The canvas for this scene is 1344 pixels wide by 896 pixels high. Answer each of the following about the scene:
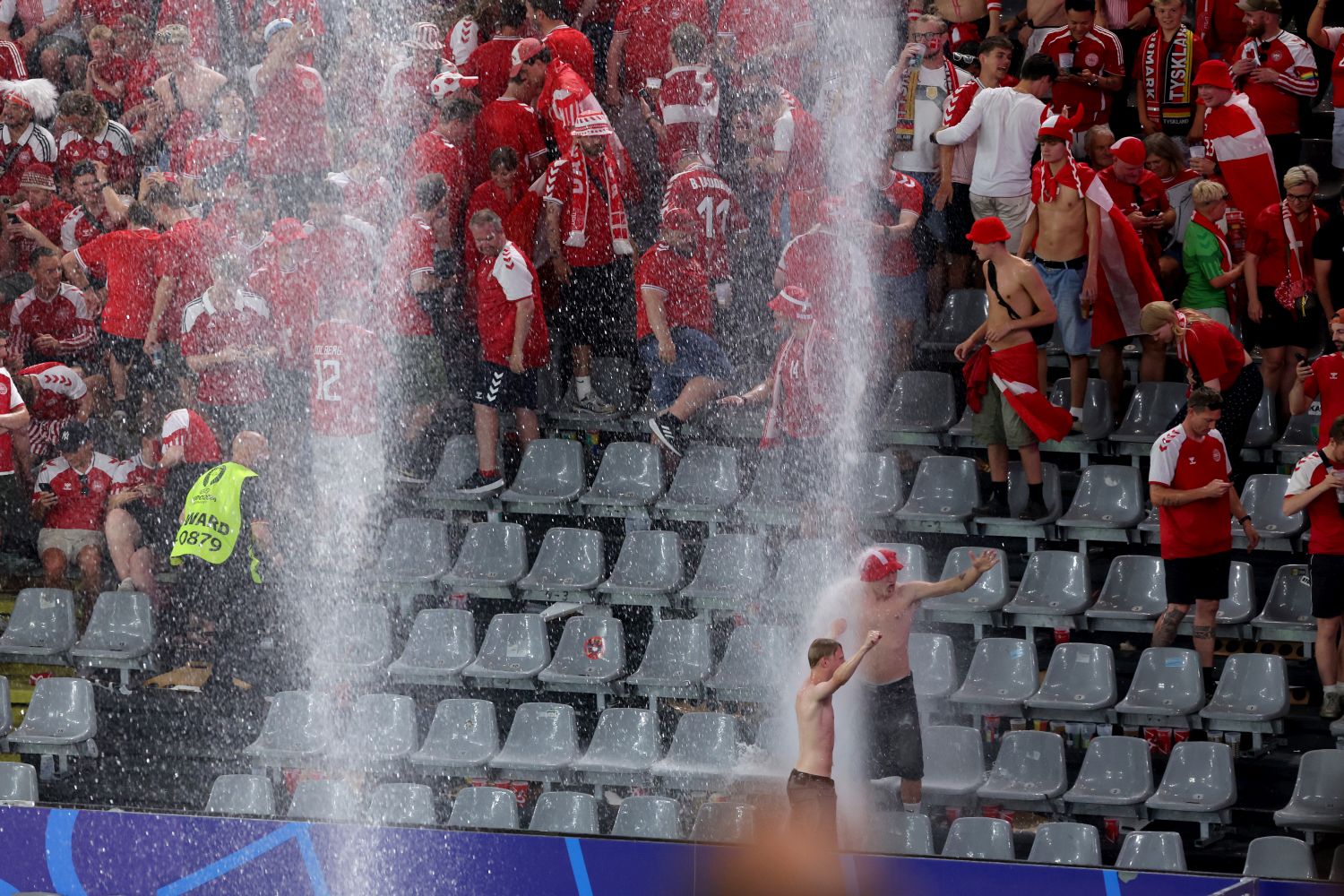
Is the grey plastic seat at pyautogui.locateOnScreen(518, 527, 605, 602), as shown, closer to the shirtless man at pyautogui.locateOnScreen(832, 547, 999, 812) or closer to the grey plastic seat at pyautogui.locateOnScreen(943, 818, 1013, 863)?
the shirtless man at pyautogui.locateOnScreen(832, 547, 999, 812)

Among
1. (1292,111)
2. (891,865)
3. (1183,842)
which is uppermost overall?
(1292,111)

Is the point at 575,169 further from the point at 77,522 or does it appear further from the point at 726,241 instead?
the point at 77,522

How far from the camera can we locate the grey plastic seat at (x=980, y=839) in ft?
27.8

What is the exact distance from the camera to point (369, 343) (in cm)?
1063

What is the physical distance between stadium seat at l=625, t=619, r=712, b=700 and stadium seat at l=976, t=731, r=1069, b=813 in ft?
4.72

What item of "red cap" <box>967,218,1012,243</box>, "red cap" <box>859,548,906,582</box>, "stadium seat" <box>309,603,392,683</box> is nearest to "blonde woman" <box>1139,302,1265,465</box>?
"red cap" <box>967,218,1012,243</box>

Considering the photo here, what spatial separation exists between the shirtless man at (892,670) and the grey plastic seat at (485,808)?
1.56 meters

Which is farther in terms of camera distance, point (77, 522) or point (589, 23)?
point (589, 23)

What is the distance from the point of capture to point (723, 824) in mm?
8797

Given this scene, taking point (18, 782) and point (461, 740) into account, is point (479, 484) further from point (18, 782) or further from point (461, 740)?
point (18, 782)

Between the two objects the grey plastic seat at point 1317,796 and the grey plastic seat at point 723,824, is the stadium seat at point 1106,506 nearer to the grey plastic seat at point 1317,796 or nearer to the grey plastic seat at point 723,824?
the grey plastic seat at point 1317,796

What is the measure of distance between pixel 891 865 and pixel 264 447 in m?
4.36

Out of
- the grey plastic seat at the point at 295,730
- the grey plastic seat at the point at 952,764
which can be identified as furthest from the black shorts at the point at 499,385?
the grey plastic seat at the point at 952,764

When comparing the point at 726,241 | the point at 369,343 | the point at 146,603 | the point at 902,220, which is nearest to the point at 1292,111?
the point at 902,220
